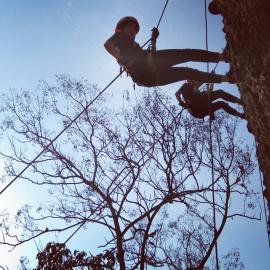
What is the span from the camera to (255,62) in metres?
1.54

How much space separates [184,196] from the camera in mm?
11188

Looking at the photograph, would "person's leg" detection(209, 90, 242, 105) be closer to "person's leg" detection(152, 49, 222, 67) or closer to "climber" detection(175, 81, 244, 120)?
"climber" detection(175, 81, 244, 120)

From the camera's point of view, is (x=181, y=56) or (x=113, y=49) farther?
(x=113, y=49)

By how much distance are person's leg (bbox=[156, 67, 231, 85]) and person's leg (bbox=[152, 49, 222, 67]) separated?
0.09 meters

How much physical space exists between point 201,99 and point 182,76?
1.55 ft

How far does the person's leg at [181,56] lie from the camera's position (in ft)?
11.5

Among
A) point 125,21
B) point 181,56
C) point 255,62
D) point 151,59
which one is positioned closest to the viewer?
point 255,62

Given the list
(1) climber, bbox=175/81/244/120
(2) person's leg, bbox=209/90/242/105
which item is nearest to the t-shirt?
(1) climber, bbox=175/81/244/120

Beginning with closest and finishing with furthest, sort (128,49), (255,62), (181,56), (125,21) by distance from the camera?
(255,62) < (181,56) < (128,49) < (125,21)

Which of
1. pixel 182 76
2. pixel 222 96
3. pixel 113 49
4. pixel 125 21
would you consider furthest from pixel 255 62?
pixel 125 21

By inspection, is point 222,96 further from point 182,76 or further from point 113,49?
point 113,49

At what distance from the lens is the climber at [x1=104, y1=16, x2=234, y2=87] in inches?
142

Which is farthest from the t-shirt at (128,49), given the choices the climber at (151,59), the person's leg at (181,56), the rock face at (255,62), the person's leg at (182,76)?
the rock face at (255,62)

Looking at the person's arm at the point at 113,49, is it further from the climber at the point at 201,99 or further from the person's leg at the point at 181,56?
the climber at the point at 201,99
